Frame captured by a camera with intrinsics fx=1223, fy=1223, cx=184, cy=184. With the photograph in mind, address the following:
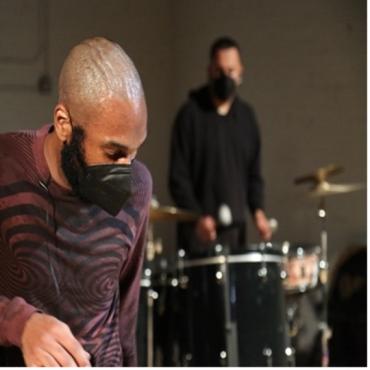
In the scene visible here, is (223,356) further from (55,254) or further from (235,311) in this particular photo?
(55,254)

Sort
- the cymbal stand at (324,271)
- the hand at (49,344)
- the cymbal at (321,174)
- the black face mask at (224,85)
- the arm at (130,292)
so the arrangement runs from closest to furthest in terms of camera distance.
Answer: the hand at (49,344) < the arm at (130,292) < the black face mask at (224,85) < the cymbal at (321,174) < the cymbal stand at (324,271)

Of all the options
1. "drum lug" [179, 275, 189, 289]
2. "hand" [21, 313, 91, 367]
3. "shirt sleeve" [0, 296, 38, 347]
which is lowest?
"hand" [21, 313, 91, 367]

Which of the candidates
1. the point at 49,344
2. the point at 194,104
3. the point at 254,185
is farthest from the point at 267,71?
the point at 49,344

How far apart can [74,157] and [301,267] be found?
1017 millimetres

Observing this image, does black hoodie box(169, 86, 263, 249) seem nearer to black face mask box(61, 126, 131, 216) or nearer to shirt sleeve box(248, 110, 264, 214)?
shirt sleeve box(248, 110, 264, 214)

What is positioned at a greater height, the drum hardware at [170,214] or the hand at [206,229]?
the drum hardware at [170,214]

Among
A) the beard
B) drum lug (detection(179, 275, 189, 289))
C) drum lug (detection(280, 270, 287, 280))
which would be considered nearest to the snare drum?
drum lug (detection(280, 270, 287, 280))

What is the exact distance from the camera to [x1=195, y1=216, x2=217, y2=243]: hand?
3850 mm

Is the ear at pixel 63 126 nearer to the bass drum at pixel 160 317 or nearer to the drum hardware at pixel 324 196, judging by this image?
the bass drum at pixel 160 317

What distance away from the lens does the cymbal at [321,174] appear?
13.0ft

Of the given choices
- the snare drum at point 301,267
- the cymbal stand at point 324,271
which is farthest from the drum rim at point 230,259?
the cymbal stand at point 324,271

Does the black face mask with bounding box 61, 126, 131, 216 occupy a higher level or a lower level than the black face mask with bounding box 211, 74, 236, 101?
lower

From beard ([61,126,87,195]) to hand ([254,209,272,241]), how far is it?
0.71m

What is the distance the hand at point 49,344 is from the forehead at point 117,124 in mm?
523
